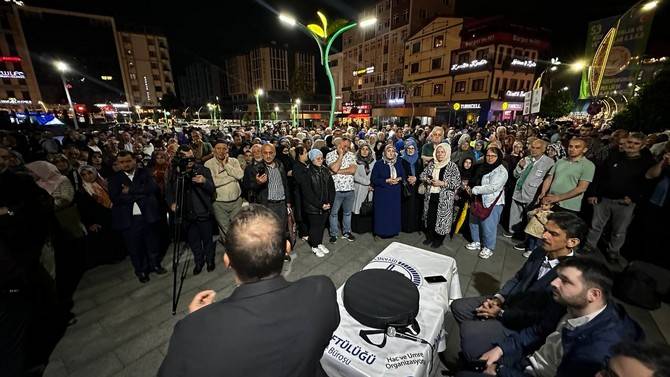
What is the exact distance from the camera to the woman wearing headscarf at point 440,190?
462 centimetres

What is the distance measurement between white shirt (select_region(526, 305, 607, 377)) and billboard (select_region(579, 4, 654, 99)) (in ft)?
63.3

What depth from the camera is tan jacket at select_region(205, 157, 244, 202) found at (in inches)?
165

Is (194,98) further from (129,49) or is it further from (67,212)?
(67,212)

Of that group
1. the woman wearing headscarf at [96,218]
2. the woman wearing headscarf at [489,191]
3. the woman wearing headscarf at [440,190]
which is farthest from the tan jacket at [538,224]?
the woman wearing headscarf at [96,218]

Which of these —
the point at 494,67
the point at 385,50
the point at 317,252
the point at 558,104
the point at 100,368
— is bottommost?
the point at 100,368

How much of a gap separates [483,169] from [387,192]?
1.73 m

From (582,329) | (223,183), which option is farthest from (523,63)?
(582,329)

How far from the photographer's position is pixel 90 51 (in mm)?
55500

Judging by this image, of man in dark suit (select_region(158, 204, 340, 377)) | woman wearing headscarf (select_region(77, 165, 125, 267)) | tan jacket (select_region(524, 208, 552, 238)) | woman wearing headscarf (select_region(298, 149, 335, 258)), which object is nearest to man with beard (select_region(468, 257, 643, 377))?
tan jacket (select_region(524, 208, 552, 238))

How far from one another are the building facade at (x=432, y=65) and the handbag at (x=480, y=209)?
32.7m

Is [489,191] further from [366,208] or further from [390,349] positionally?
[390,349]

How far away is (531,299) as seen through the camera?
2.29m

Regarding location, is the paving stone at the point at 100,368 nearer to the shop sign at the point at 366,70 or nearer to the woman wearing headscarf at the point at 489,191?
the woman wearing headscarf at the point at 489,191

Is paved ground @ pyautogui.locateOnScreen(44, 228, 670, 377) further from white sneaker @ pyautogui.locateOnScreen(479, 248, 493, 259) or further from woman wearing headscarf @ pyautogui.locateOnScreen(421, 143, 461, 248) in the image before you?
woman wearing headscarf @ pyautogui.locateOnScreen(421, 143, 461, 248)
